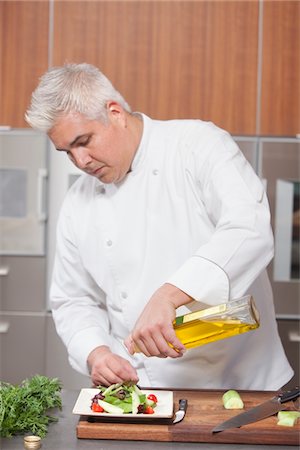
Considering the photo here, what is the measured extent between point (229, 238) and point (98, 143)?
410 mm

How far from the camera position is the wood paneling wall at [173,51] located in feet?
10.3

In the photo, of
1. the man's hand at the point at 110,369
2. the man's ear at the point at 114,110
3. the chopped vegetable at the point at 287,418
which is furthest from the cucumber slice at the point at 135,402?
the man's ear at the point at 114,110

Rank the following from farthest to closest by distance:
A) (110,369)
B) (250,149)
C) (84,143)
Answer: (250,149)
(84,143)
(110,369)

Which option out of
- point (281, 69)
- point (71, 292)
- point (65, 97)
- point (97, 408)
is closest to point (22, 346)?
point (71, 292)

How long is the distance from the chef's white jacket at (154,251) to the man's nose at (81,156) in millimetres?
186

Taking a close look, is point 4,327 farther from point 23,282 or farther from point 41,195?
point 41,195

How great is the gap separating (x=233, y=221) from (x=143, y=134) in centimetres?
45

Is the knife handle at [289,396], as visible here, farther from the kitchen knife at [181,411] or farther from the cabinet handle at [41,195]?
the cabinet handle at [41,195]

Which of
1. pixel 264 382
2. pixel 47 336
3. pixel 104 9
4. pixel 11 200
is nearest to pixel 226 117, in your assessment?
pixel 104 9

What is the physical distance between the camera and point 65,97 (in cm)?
179

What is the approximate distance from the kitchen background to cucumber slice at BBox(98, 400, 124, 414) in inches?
65.4

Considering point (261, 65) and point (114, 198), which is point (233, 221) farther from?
point (261, 65)

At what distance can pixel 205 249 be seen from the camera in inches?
65.2

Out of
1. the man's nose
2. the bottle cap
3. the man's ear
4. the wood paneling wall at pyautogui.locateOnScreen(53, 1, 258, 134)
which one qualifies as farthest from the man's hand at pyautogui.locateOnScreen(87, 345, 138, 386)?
the wood paneling wall at pyautogui.locateOnScreen(53, 1, 258, 134)
